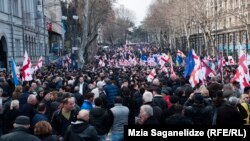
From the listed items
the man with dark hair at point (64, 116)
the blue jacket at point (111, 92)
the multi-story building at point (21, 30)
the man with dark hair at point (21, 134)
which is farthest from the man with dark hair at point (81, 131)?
the multi-story building at point (21, 30)

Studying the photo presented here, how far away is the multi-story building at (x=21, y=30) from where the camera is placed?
3476 cm

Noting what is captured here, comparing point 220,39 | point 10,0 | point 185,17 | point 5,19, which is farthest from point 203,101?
point 220,39

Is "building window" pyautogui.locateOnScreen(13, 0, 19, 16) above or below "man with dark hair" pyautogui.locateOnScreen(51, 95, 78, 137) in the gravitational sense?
above

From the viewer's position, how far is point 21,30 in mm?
40219

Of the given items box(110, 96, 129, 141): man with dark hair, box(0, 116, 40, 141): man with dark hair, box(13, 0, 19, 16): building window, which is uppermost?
box(13, 0, 19, 16): building window

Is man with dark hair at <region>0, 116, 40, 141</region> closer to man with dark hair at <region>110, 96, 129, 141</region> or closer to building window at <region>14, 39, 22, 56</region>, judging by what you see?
man with dark hair at <region>110, 96, 129, 141</region>

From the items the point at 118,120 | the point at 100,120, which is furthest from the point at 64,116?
the point at 118,120

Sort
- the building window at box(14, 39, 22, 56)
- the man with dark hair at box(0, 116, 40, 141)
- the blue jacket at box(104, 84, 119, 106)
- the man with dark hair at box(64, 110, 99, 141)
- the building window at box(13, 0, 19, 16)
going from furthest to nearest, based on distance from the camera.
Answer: the building window at box(13, 0, 19, 16), the building window at box(14, 39, 22, 56), the blue jacket at box(104, 84, 119, 106), the man with dark hair at box(64, 110, 99, 141), the man with dark hair at box(0, 116, 40, 141)

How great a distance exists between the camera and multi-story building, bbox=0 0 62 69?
114ft

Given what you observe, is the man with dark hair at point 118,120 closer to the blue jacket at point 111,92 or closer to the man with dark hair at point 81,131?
the man with dark hair at point 81,131

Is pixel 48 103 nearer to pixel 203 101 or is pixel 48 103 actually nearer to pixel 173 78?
pixel 203 101

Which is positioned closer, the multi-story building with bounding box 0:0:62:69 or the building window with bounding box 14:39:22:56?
the multi-story building with bounding box 0:0:62:69

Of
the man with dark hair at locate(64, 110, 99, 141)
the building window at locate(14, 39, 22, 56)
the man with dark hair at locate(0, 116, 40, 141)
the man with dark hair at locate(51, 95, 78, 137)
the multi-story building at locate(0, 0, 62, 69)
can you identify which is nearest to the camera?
the man with dark hair at locate(0, 116, 40, 141)

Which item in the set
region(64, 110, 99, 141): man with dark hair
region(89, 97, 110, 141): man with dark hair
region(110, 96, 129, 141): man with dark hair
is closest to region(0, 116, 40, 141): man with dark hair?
region(64, 110, 99, 141): man with dark hair
